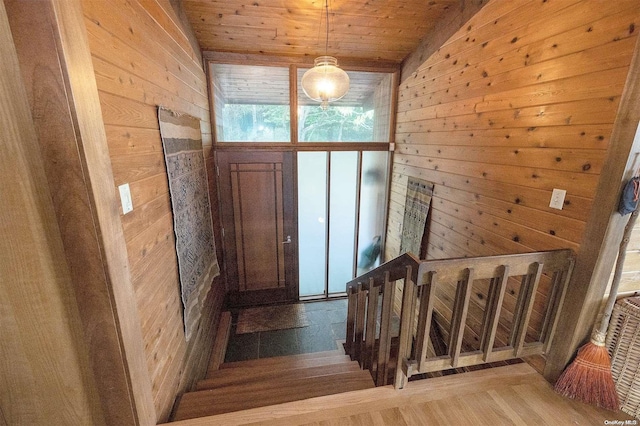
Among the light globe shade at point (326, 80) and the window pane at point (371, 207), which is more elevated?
the light globe shade at point (326, 80)

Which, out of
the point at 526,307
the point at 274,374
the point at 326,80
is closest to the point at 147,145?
the point at 326,80

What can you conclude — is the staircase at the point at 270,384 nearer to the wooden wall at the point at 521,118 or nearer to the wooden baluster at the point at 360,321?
the wooden baluster at the point at 360,321

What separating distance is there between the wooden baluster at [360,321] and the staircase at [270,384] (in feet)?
0.43

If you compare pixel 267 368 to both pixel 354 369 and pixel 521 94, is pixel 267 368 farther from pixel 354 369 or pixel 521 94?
pixel 521 94

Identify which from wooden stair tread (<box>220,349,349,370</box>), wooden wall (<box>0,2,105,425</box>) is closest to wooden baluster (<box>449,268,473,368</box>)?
wooden stair tread (<box>220,349,349,370</box>)

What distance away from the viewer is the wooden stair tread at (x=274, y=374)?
2.12m

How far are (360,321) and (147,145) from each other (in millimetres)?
2093

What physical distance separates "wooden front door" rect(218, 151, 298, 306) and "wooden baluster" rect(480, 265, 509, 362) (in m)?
2.62

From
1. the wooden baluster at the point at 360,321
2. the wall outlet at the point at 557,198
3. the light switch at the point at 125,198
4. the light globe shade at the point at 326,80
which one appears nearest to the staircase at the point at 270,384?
the wooden baluster at the point at 360,321

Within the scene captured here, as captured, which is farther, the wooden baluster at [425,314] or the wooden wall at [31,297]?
the wooden baluster at [425,314]

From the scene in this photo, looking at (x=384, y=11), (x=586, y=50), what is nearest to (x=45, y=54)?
(x=586, y=50)

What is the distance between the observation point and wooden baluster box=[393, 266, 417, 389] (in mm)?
1422

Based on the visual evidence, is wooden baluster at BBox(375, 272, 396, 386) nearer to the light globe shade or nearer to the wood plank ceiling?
the light globe shade

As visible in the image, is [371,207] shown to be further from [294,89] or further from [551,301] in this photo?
[551,301]
